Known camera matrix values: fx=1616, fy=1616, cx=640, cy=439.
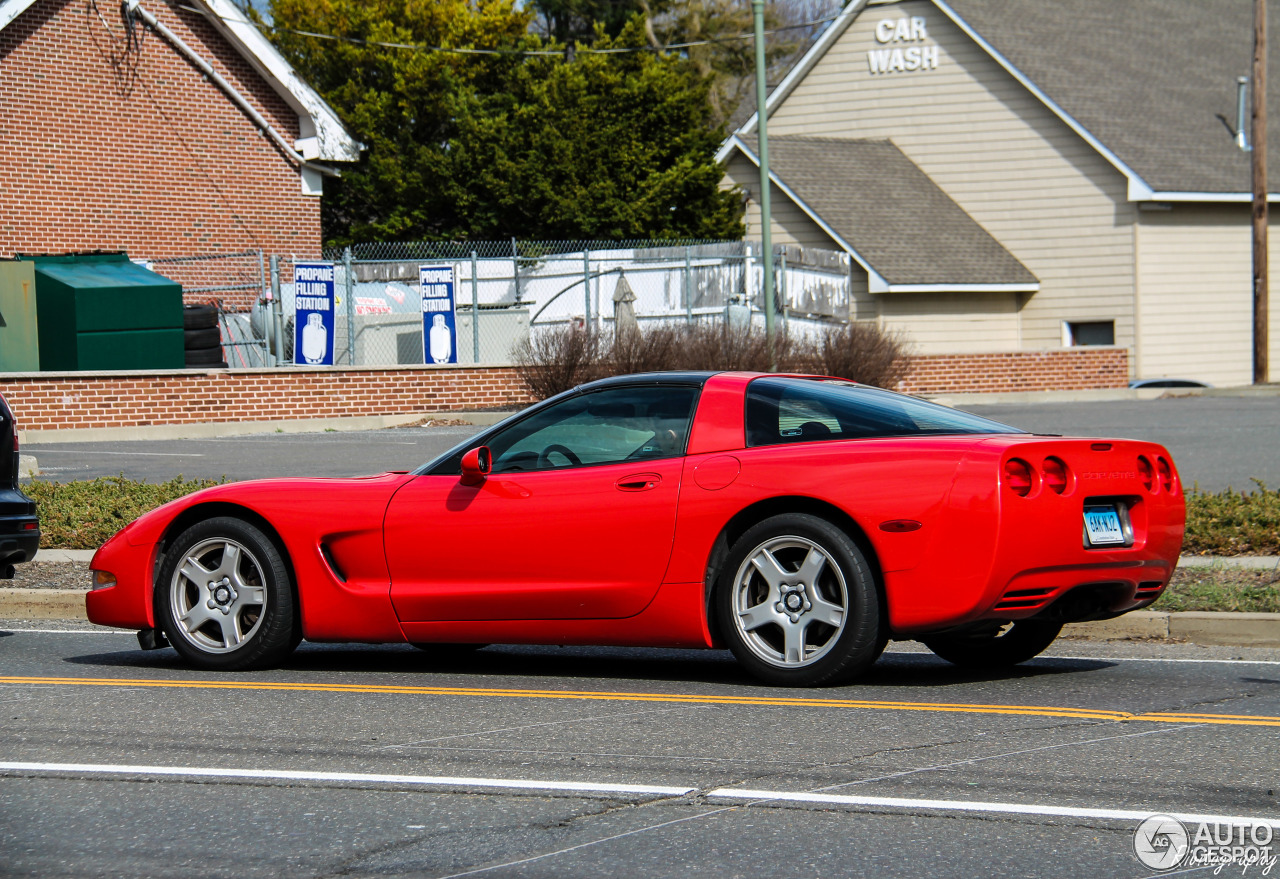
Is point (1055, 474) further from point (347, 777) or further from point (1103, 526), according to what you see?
point (347, 777)

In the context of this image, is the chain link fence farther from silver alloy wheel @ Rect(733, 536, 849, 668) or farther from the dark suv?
silver alloy wheel @ Rect(733, 536, 849, 668)

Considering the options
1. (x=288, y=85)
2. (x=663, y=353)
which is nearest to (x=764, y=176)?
(x=663, y=353)

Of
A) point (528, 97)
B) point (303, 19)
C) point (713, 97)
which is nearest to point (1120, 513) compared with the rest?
point (528, 97)

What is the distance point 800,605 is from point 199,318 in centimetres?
2088

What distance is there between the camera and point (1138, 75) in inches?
1484

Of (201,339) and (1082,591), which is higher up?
(201,339)

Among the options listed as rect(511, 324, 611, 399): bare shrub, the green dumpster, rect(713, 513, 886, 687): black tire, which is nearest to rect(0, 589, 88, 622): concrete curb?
rect(713, 513, 886, 687): black tire

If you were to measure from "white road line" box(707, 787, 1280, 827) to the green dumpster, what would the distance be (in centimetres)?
→ 2046

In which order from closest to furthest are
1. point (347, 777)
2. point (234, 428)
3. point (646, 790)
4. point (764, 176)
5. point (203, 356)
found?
point (646, 790), point (347, 777), point (234, 428), point (764, 176), point (203, 356)

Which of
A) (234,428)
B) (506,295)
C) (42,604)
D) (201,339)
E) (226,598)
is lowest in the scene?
(42,604)

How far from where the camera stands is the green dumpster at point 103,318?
23562 millimetres

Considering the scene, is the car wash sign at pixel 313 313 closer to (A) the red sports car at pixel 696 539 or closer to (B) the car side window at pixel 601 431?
(A) the red sports car at pixel 696 539

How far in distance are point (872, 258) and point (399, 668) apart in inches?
1089

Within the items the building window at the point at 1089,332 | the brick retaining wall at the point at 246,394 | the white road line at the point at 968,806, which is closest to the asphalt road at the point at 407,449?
the brick retaining wall at the point at 246,394
